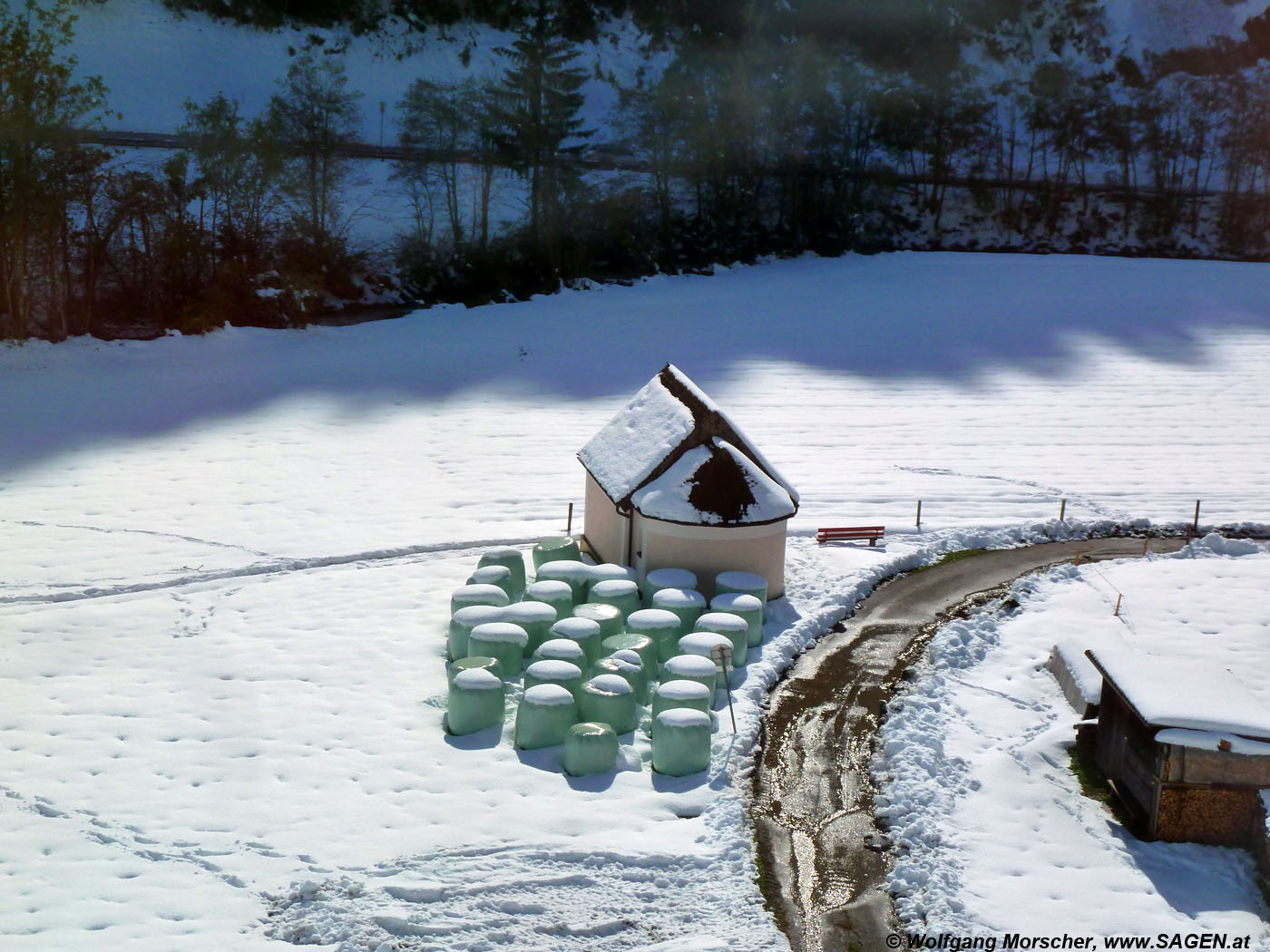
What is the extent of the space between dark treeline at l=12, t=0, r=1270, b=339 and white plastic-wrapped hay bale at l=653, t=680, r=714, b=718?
29.2m

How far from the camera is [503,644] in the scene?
16.6 meters

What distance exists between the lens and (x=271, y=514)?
2392cm

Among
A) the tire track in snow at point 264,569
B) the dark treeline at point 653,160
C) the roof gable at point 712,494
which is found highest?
the dark treeline at point 653,160

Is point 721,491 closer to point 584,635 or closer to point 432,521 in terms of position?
point 584,635

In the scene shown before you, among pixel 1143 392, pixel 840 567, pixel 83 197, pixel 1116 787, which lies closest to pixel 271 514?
pixel 840 567

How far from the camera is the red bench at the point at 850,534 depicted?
77.3 ft

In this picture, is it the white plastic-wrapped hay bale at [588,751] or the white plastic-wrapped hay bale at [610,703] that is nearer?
the white plastic-wrapped hay bale at [588,751]

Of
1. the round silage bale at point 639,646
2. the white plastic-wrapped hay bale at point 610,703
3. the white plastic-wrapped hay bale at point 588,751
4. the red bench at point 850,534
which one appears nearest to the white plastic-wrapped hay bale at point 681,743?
the white plastic-wrapped hay bale at point 588,751

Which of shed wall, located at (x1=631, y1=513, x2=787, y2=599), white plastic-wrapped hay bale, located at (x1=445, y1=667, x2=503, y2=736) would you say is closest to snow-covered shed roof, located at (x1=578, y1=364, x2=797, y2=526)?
shed wall, located at (x1=631, y1=513, x2=787, y2=599)

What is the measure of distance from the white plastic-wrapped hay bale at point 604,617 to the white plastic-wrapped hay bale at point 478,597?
1292 mm

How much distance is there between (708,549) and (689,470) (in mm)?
1379

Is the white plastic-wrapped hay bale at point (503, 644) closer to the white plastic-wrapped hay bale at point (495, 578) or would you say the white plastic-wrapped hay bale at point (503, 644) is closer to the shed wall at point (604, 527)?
the white plastic-wrapped hay bale at point (495, 578)

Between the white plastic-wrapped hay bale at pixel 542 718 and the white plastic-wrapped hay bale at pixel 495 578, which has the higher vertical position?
the white plastic-wrapped hay bale at pixel 495 578

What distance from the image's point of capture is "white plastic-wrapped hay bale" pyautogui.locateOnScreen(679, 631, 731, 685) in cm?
1670
